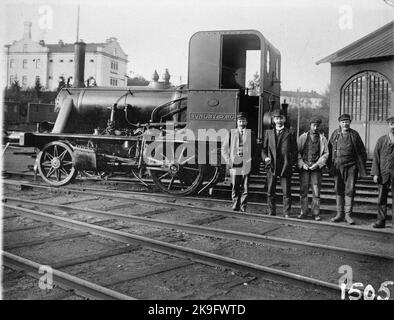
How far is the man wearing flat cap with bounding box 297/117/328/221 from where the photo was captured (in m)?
6.73

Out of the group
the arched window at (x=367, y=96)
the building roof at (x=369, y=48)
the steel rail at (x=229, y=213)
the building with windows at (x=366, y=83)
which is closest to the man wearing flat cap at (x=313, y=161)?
the steel rail at (x=229, y=213)

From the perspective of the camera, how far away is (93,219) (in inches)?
261

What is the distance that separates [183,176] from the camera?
8.59 metres

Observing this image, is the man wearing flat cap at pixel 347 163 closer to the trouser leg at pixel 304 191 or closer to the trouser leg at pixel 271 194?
the trouser leg at pixel 304 191

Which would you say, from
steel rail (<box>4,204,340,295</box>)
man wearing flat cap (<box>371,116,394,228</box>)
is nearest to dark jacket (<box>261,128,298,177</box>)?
man wearing flat cap (<box>371,116,394,228</box>)

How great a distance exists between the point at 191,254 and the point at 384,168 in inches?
127

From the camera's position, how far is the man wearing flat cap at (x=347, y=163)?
6461 millimetres

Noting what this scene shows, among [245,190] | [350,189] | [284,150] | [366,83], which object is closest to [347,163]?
[350,189]

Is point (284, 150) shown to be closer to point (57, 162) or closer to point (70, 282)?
point (70, 282)

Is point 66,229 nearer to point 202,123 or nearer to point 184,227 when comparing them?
point 184,227

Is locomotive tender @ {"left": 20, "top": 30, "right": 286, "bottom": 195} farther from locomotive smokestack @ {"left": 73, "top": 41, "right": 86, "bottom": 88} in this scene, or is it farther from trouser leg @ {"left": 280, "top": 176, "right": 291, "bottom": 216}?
trouser leg @ {"left": 280, "top": 176, "right": 291, "bottom": 216}

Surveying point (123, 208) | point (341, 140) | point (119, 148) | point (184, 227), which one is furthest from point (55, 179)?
point (341, 140)

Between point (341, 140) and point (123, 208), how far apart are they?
3877 mm

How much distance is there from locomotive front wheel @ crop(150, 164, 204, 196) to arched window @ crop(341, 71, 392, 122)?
9548mm
